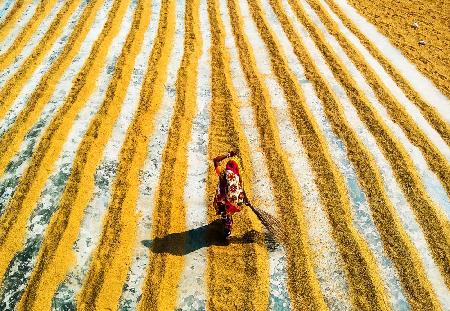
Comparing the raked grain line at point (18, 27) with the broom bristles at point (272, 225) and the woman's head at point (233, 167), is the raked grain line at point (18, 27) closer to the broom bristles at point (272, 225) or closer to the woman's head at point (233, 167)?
the woman's head at point (233, 167)

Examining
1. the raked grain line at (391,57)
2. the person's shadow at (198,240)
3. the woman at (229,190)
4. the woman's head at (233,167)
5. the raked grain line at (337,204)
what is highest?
the woman's head at (233,167)

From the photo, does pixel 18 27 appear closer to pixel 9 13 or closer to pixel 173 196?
pixel 9 13

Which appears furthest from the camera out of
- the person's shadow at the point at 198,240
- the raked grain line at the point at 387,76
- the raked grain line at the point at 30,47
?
the raked grain line at the point at 30,47

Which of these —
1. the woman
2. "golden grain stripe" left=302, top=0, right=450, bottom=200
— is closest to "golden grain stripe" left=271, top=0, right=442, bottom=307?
"golden grain stripe" left=302, top=0, right=450, bottom=200

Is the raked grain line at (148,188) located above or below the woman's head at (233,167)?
below

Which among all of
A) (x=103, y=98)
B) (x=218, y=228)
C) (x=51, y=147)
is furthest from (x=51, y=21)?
(x=218, y=228)

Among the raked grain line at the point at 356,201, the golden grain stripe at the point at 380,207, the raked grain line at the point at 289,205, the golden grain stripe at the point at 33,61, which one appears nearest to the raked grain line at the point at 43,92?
the golden grain stripe at the point at 33,61

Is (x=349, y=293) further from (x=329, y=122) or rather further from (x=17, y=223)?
(x=17, y=223)
